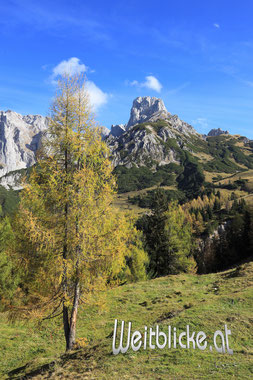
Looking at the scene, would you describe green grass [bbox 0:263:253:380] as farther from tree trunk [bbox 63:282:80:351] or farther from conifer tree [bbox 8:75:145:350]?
conifer tree [bbox 8:75:145:350]

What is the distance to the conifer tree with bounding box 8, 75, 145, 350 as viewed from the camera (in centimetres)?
1128

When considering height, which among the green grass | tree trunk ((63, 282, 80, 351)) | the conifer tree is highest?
the conifer tree

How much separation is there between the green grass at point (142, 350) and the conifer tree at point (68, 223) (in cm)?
178

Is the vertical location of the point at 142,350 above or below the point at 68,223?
below

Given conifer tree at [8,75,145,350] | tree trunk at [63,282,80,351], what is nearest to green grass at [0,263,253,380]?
tree trunk at [63,282,80,351]

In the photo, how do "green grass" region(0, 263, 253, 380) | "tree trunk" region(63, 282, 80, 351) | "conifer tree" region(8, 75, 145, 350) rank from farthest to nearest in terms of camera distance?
"tree trunk" region(63, 282, 80, 351) → "conifer tree" region(8, 75, 145, 350) → "green grass" region(0, 263, 253, 380)

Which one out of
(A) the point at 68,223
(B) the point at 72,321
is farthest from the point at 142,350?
(A) the point at 68,223

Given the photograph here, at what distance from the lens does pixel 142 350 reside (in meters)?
12.0

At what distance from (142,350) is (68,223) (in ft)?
24.5

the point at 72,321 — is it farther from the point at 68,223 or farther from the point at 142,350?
the point at 68,223

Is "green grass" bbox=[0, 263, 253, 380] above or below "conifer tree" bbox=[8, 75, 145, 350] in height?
below

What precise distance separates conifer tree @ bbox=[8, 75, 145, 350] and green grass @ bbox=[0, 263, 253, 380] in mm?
1777

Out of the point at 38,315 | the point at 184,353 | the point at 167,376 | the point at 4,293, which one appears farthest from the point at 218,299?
the point at 4,293

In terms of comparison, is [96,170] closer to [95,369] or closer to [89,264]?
[89,264]
